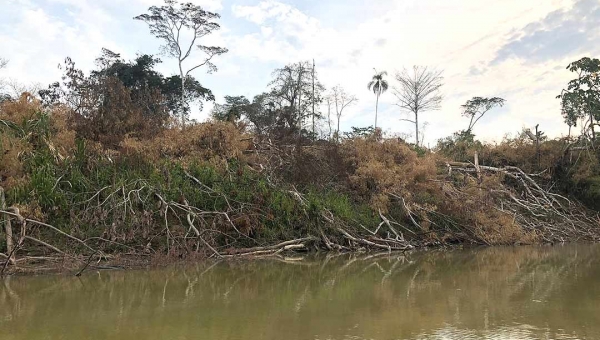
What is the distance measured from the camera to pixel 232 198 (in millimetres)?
13617

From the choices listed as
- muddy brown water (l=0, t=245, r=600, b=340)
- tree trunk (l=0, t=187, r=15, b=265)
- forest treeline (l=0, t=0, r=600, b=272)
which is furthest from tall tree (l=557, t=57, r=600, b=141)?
tree trunk (l=0, t=187, r=15, b=265)

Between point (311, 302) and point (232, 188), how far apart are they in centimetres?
716

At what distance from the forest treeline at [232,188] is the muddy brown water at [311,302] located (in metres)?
1.65

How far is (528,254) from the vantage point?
43.8ft

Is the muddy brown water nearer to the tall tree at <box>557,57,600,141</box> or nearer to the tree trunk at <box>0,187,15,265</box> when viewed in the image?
the tree trunk at <box>0,187,15,265</box>

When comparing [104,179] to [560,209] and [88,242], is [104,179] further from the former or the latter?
[560,209]

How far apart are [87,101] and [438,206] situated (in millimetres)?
10849

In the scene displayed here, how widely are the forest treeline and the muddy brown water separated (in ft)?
5.40

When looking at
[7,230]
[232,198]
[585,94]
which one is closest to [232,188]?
[232,198]

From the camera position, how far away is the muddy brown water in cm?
537

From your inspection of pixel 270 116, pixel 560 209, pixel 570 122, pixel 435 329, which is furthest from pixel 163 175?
pixel 570 122

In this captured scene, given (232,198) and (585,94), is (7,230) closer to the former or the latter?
(232,198)

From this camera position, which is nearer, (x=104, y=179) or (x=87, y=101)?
(x=104, y=179)

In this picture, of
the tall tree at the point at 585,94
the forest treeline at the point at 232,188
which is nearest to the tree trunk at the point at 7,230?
the forest treeline at the point at 232,188
